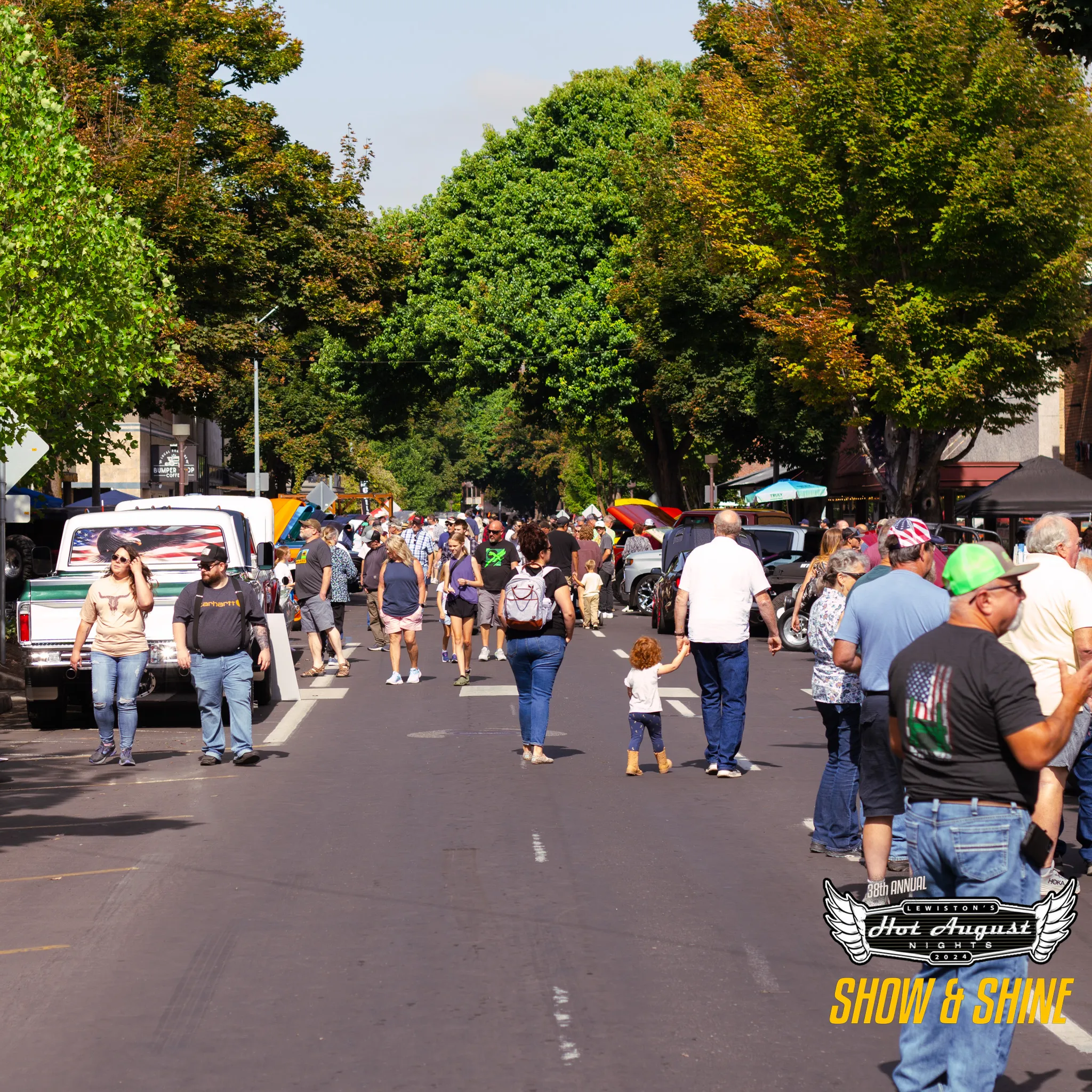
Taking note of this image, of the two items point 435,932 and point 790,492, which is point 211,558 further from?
point 790,492

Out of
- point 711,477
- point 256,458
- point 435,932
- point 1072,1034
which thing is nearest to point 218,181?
point 711,477

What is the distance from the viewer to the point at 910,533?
27.5ft

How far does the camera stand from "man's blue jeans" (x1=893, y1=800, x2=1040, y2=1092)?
4766 mm

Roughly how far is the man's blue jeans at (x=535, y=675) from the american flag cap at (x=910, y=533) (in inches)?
170

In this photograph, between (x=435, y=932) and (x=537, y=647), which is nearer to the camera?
(x=435, y=932)

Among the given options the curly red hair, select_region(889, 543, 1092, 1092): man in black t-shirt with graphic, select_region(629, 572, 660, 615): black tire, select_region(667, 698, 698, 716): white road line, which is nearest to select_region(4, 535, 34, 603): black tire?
select_region(629, 572, 660, 615): black tire

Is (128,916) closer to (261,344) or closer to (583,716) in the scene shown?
Result: (583,716)

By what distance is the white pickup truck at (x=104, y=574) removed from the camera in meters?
15.4

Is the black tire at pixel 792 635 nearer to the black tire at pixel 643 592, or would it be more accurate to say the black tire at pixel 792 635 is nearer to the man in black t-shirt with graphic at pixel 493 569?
the man in black t-shirt with graphic at pixel 493 569

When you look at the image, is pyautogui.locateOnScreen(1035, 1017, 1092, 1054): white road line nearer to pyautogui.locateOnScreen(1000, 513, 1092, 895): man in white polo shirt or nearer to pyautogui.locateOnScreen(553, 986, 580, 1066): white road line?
pyautogui.locateOnScreen(553, 986, 580, 1066): white road line

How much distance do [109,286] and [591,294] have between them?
23.9 m

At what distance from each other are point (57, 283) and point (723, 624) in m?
15.5

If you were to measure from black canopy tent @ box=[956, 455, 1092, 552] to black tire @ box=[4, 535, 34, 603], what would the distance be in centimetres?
1870

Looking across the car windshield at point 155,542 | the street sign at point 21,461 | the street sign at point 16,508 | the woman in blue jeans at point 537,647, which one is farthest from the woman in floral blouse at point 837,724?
the street sign at point 16,508
